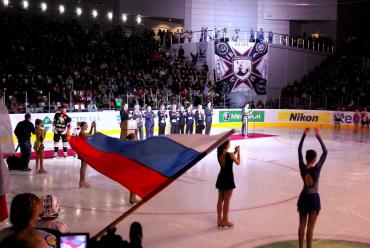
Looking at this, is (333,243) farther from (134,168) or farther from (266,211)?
(134,168)

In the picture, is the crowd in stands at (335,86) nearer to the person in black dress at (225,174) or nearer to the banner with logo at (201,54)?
the banner with logo at (201,54)

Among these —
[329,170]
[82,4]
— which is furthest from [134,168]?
[82,4]

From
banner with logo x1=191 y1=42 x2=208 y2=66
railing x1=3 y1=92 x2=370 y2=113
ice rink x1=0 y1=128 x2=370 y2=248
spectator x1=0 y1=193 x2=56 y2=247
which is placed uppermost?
banner with logo x1=191 y1=42 x2=208 y2=66

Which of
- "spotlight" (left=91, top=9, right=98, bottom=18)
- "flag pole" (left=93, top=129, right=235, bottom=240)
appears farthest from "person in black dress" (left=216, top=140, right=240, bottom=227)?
"spotlight" (left=91, top=9, right=98, bottom=18)

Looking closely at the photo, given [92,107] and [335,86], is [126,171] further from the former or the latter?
[335,86]

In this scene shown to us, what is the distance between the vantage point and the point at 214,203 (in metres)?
10.1

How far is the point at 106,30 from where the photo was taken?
36594 millimetres

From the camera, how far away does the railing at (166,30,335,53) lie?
3597 centimetres

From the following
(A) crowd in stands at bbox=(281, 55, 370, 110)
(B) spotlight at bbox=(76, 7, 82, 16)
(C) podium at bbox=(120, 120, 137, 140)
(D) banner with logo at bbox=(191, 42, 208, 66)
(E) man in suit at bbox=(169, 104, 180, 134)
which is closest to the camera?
(C) podium at bbox=(120, 120, 137, 140)

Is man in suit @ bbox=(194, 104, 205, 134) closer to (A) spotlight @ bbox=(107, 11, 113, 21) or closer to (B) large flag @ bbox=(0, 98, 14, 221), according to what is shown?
(A) spotlight @ bbox=(107, 11, 113, 21)

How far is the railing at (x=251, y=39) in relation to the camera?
36.0m

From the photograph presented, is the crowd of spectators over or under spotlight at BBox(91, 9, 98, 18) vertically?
under

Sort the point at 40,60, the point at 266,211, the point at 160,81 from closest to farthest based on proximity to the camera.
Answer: the point at 266,211, the point at 40,60, the point at 160,81

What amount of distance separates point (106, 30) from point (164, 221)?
29969 millimetres
